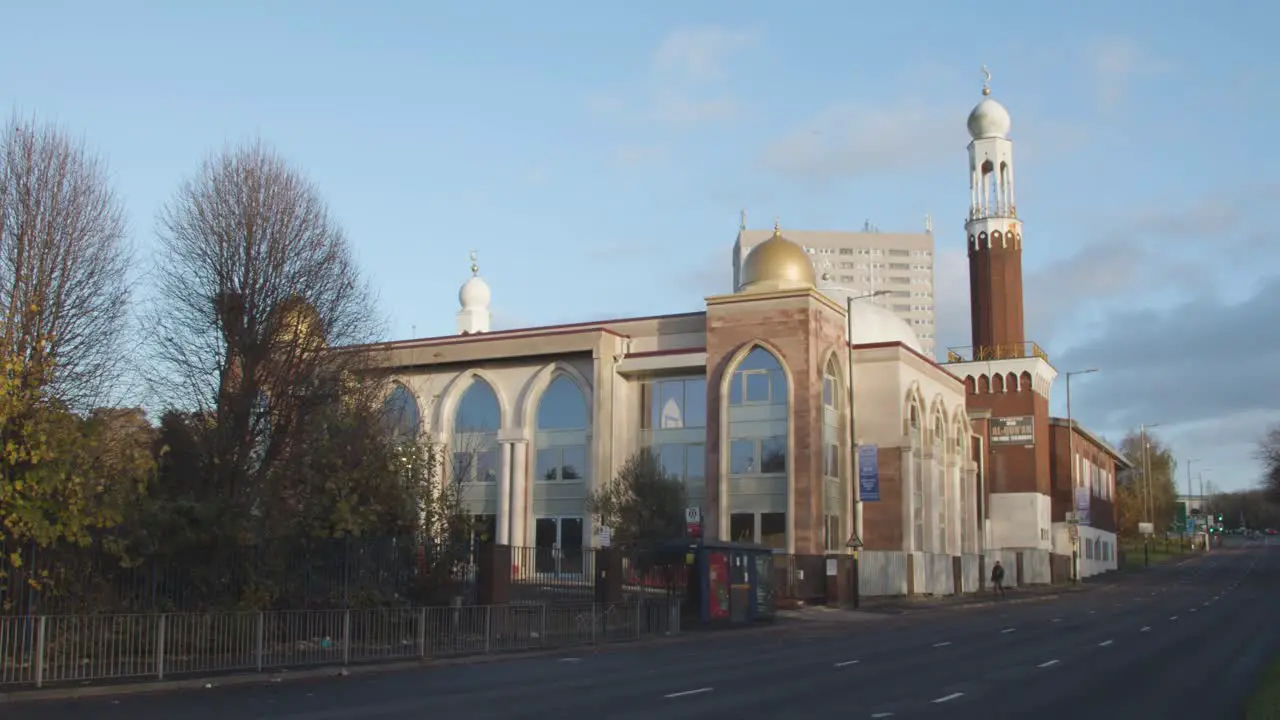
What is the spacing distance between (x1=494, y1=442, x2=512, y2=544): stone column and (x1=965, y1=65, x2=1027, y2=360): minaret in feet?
108

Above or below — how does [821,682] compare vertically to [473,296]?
below

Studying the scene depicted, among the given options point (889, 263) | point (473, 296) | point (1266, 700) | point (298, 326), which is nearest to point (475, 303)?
point (473, 296)

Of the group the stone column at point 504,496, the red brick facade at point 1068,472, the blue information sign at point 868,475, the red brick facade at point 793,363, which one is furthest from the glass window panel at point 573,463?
the red brick facade at point 1068,472

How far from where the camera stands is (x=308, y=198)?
100 ft

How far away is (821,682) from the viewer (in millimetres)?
19234

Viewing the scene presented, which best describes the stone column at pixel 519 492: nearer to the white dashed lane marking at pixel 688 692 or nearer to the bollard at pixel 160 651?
the bollard at pixel 160 651

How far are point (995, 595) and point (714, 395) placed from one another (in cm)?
1746

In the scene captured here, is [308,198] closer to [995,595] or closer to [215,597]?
[215,597]

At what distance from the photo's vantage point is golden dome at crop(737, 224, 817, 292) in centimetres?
5156

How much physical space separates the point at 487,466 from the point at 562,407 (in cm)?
443

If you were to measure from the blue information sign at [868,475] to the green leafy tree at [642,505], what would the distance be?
6.46 m

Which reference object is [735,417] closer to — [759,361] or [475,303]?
[759,361]

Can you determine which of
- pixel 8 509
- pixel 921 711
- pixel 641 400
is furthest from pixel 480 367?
pixel 921 711

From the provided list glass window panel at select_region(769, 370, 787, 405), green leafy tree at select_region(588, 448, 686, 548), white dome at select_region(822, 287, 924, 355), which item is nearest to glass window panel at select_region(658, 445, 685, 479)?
green leafy tree at select_region(588, 448, 686, 548)
